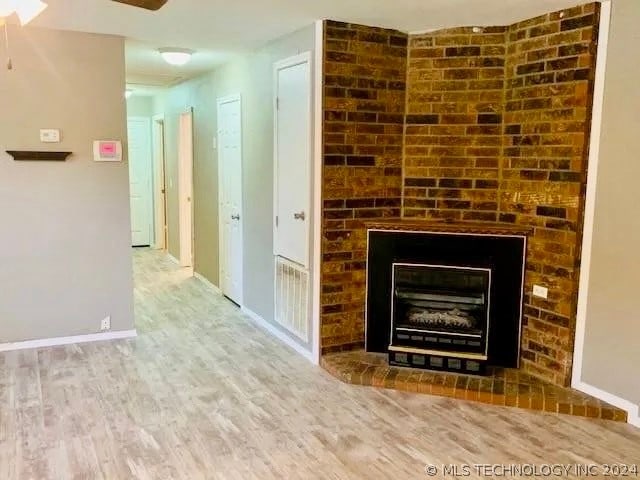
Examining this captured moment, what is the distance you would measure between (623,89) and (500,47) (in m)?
0.99

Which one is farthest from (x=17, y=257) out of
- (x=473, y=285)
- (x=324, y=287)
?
(x=473, y=285)

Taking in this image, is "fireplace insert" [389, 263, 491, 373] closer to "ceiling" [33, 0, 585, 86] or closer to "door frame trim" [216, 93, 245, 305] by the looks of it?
"ceiling" [33, 0, 585, 86]

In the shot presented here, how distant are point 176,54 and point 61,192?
157cm

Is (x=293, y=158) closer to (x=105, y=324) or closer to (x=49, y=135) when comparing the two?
(x=49, y=135)

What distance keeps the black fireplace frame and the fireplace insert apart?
0.25 feet

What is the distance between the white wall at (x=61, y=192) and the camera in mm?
4062

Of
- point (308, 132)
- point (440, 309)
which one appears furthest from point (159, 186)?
point (440, 309)

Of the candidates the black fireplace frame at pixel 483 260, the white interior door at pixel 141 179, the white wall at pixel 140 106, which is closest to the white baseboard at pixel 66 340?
the black fireplace frame at pixel 483 260

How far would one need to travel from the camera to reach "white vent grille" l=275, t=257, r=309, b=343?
419cm

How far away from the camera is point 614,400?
10.7 feet

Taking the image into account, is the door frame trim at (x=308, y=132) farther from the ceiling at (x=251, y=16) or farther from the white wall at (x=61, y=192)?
the white wall at (x=61, y=192)

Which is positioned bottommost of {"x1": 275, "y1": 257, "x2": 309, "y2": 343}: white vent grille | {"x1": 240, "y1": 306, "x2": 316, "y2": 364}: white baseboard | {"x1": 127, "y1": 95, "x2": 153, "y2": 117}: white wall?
{"x1": 240, "y1": 306, "x2": 316, "y2": 364}: white baseboard

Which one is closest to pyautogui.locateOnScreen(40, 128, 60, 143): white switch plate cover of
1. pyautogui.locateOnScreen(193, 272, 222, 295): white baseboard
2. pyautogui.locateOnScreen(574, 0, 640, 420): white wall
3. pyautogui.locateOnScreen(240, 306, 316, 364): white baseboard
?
pyautogui.locateOnScreen(240, 306, 316, 364): white baseboard

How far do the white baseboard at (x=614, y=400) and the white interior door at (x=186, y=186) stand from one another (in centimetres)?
507
